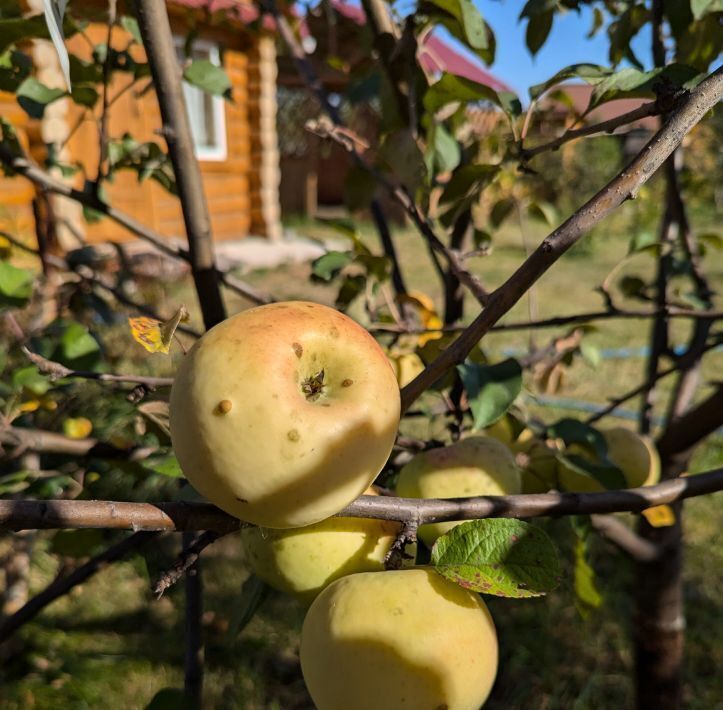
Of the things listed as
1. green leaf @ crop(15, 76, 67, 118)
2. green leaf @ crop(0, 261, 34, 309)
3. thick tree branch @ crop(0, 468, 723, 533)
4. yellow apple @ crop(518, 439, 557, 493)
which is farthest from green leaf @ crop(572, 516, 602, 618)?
green leaf @ crop(15, 76, 67, 118)

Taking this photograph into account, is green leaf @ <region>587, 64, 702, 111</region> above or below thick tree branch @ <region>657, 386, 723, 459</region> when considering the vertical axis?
above

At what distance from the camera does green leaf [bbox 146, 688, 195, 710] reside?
2.75 ft

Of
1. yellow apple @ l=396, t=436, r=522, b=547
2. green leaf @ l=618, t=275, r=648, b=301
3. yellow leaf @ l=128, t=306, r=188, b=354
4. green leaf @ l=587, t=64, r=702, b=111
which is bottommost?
green leaf @ l=618, t=275, r=648, b=301

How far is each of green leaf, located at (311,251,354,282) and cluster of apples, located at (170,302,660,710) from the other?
1.84 ft

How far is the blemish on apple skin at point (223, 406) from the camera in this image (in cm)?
52

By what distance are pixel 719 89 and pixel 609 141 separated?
45.2 feet

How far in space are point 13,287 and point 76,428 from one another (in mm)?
313

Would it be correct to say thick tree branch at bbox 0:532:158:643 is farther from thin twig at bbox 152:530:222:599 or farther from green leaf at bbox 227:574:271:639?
thin twig at bbox 152:530:222:599

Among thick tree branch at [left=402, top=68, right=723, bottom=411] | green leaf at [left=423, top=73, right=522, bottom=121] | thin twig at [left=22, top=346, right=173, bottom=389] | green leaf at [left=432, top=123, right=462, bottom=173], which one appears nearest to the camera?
thick tree branch at [left=402, top=68, right=723, bottom=411]

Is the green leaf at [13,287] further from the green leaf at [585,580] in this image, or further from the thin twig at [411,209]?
the green leaf at [585,580]

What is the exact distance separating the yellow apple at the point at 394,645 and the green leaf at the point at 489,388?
0.20 m

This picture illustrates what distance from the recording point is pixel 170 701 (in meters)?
0.85

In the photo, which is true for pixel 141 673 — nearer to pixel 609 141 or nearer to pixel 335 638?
pixel 335 638

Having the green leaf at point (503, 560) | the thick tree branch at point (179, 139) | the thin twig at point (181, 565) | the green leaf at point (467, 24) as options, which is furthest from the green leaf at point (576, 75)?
the thin twig at point (181, 565)
